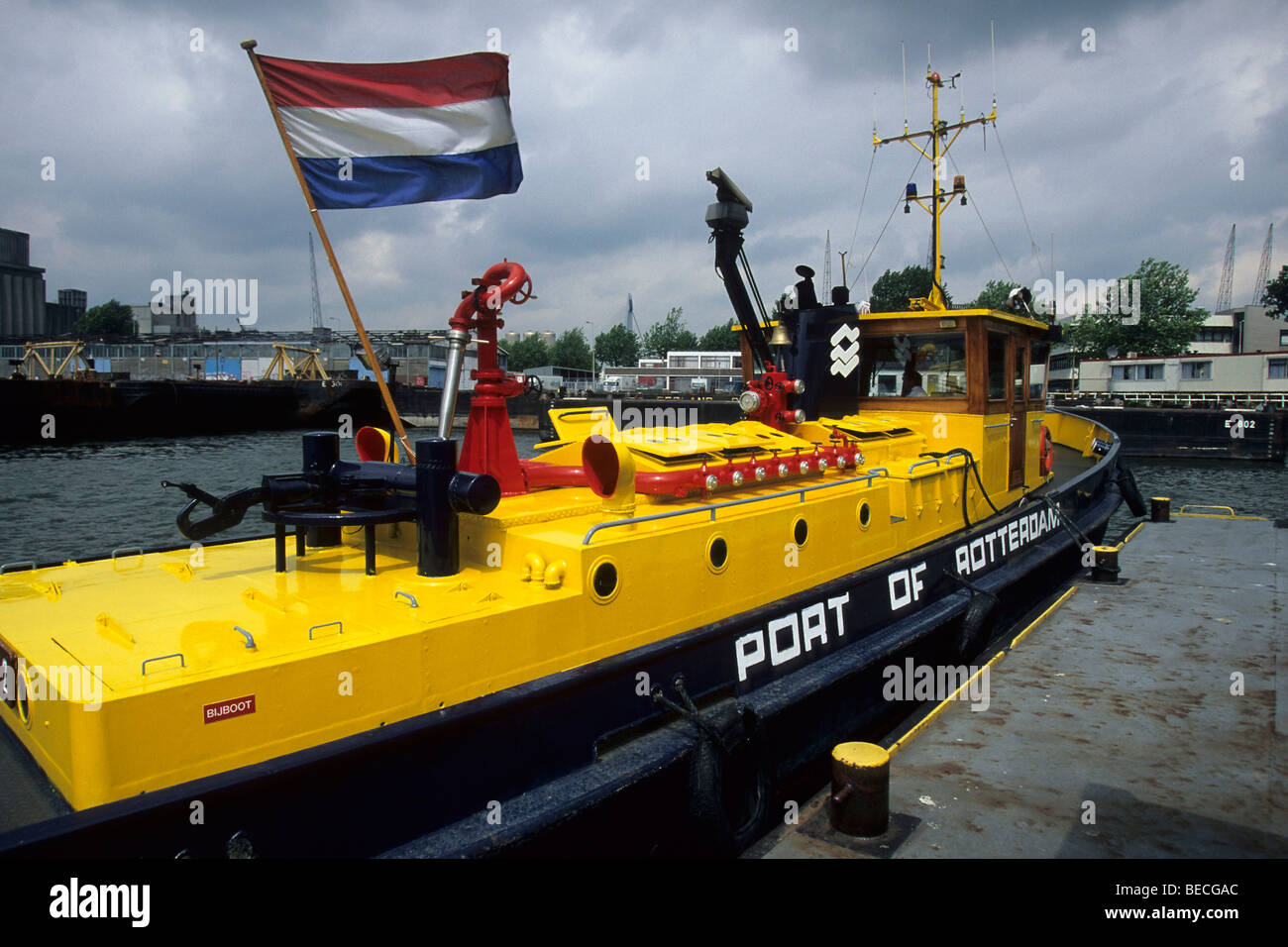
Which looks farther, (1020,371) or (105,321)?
(105,321)

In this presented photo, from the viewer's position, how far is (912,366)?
26.4 ft

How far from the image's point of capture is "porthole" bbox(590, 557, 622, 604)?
3.88 metres

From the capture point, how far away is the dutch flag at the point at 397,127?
4.97 m

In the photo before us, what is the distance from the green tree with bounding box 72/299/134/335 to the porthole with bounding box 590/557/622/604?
3998 inches

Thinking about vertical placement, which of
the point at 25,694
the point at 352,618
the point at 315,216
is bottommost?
the point at 25,694

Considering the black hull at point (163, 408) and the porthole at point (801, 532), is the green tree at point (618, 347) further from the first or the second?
the porthole at point (801, 532)

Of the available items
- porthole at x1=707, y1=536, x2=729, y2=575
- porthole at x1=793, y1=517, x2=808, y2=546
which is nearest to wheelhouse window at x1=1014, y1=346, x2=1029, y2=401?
porthole at x1=793, y1=517, x2=808, y2=546

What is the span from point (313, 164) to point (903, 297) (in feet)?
248

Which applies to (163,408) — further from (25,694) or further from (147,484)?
(25,694)

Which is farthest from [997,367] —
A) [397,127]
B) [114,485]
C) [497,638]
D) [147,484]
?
[114,485]

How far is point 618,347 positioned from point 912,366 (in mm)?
88440

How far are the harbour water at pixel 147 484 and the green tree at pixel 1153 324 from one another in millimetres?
31189
